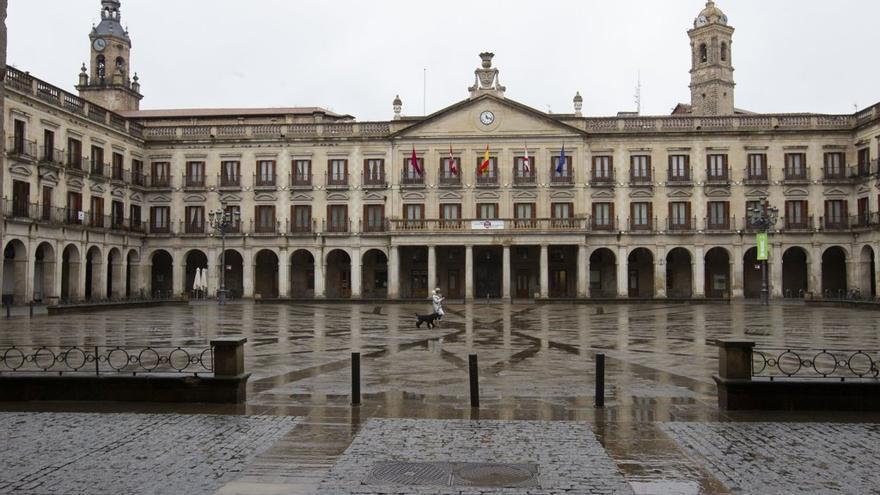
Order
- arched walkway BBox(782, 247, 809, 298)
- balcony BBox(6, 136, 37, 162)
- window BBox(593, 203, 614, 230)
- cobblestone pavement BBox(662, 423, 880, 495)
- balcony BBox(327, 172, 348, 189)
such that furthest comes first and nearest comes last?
1. balcony BBox(327, 172, 348, 189)
2. arched walkway BBox(782, 247, 809, 298)
3. window BBox(593, 203, 614, 230)
4. balcony BBox(6, 136, 37, 162)
5. cobblestone pavement BBox(662, 423, 880, 495)

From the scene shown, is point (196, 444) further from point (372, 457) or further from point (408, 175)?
point (408, 175)

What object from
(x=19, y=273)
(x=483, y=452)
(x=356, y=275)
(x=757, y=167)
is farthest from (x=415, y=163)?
(x=483, y=452)

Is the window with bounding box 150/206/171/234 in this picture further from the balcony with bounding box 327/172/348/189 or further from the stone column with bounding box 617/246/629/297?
the stone column with bounding box 617/246/629/297

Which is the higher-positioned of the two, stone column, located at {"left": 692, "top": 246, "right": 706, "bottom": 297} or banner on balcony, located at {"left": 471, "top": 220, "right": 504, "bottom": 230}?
banner on balcony, located at {"left": 471, "top": 220, "right": 504, "bottom": 230}

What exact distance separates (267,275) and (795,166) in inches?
1649

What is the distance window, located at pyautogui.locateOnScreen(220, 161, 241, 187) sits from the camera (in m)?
58.7

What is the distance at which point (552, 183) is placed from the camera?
5672 centimetres

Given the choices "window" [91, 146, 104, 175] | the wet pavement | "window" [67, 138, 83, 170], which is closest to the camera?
the wet pavement

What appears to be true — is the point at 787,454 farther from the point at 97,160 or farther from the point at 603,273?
the point at 97,160

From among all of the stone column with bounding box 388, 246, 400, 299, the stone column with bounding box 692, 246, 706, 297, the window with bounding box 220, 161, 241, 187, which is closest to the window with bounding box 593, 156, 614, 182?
the stone column with bounding box 692, 246, 706, 297

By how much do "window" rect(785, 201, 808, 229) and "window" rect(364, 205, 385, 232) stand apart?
30.3m

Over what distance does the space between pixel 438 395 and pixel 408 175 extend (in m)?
45.3

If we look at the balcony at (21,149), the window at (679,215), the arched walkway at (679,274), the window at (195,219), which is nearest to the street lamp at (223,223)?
the window at (195,219)

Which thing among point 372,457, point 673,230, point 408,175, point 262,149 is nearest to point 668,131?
point 673,230
